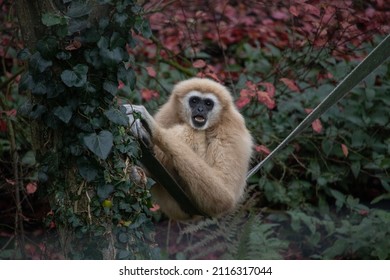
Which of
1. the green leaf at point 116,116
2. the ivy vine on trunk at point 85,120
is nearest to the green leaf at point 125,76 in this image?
the ivy vine on trunk at point 85,120

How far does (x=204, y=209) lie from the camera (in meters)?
4.22

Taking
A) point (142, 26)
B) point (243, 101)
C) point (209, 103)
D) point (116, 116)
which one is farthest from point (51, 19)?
point (243, 101)

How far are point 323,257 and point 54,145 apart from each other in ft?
11.6

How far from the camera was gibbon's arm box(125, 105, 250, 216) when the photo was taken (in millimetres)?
3951

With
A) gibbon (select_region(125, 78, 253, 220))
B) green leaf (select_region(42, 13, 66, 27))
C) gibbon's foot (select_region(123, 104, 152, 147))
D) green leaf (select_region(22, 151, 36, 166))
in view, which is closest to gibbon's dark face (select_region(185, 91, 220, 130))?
gibbon (select_region(125, 78, 253, 220))

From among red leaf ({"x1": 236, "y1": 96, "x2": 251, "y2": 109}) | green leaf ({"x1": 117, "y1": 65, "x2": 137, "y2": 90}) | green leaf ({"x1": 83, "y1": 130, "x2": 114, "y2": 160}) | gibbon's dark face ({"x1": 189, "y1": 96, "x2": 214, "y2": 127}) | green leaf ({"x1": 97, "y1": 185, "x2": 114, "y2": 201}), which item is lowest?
green leaf ({"x1": 97, "y1": 185, "x2": 114, "y2": 201})

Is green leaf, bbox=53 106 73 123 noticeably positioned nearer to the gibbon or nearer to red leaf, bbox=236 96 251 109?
the gibbon

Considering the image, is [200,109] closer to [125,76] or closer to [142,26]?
[125,76]

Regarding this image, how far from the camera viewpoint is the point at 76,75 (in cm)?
298

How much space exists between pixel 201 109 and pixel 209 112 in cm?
6

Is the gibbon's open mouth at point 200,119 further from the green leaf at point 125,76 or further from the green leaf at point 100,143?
the green leaf at point 100,143

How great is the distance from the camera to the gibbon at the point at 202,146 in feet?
13.2

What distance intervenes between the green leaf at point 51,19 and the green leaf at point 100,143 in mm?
536

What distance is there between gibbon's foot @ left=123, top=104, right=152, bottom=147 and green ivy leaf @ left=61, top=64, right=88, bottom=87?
39 centimetres
